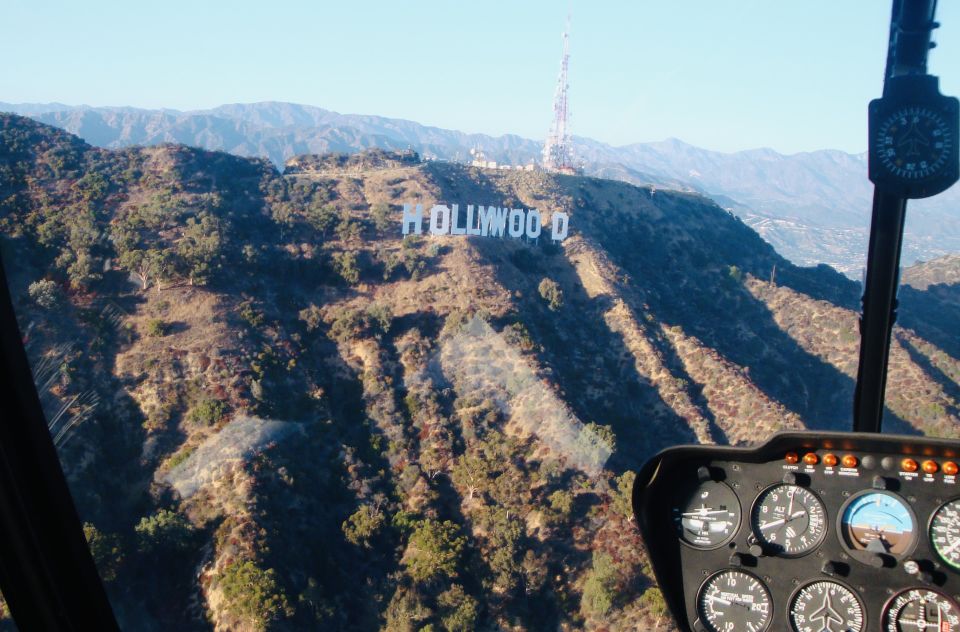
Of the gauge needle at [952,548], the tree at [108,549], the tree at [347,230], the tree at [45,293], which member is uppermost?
the tree at [347,230]

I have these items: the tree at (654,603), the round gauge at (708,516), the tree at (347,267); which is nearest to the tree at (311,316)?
the tree at (347,267)

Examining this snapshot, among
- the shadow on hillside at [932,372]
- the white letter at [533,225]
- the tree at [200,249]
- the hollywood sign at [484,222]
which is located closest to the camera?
the shadow on hillside at [932,372]

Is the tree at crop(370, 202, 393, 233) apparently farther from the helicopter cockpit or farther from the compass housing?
the compass housing

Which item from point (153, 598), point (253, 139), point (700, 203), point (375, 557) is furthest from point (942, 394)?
point (253, 139)

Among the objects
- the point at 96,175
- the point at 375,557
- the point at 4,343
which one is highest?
the point at 96,175

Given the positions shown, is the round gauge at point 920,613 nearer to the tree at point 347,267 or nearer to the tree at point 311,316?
the tree at point 311,316

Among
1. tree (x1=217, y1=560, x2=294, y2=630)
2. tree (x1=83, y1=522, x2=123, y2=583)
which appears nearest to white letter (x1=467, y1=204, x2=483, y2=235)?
tree (x1=217, y1=560, x2=294, y2=630)

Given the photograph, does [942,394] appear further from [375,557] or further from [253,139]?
[253,139]

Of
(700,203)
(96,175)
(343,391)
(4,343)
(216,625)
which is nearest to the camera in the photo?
(4,343)
